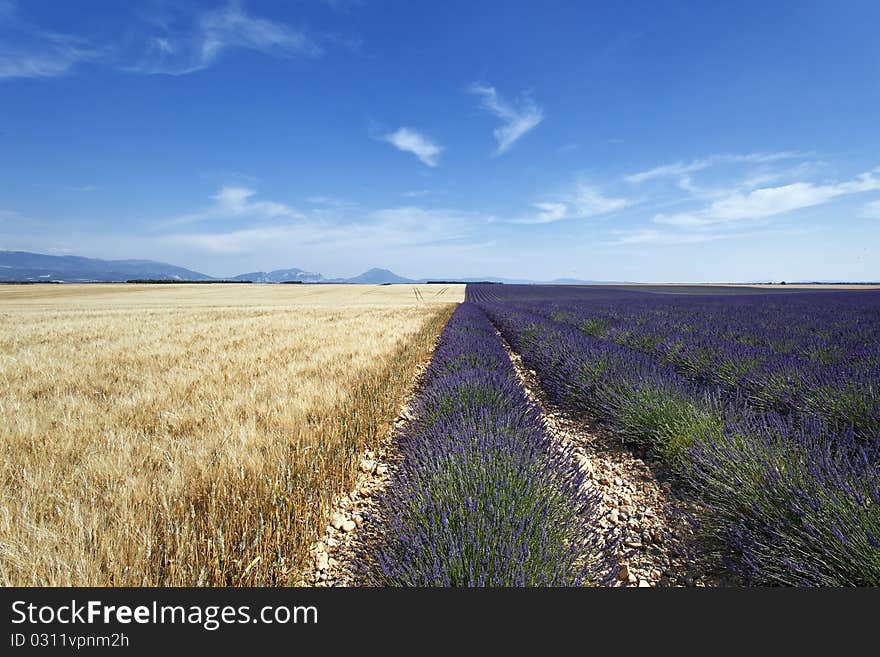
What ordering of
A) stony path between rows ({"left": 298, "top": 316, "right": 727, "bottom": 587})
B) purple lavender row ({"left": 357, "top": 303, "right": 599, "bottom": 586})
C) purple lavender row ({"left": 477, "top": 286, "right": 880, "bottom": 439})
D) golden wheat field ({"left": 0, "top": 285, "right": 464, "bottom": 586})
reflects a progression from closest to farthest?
purple lavender row ({"left": 357, "top": 303, "right": 599, "bottom": 586}) < golden wheat field ({"left": 0, "top": 285, "right": 464, "bottom": 586}) < stony path between rows ({"left": 298, "top": 316, "right": 727, "bottom": 587}) < purple lavender row ({"left": 477, "top": 286, "right": 880, "bottom": 439})

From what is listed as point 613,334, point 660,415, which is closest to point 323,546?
point 660,415

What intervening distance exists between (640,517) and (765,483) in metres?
0.72

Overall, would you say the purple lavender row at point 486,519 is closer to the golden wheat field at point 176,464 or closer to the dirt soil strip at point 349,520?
the dirt soil strip at point 349,520

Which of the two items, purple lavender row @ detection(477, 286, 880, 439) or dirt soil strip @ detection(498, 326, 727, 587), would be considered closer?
dirt soil strip @ detection(498, 326, 727, 587)

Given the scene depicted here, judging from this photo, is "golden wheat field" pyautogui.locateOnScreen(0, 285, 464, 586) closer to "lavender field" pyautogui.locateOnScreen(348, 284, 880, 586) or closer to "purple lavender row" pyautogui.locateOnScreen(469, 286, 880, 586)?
"lavender field" pyautogui.locateOnScreen(348, 284, 880, 586)

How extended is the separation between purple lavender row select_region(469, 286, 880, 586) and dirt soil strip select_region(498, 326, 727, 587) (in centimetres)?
15

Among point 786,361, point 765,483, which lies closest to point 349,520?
point 765,483

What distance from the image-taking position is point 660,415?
312cm

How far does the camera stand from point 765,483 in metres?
1.95

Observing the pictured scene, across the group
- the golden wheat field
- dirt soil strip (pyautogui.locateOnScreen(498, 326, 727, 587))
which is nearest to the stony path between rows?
dirt soil strip (pyautogui.locateOnScreen(498, 326, 727, 587))

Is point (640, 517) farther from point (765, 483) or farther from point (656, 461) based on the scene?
point (656, 461)

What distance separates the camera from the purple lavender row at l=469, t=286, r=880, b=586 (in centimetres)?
144

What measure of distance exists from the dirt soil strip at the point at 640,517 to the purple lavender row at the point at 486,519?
25 cm

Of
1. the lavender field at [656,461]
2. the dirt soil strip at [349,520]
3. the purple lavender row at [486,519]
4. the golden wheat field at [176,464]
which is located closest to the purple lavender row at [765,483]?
the lavender field at [656,461]
